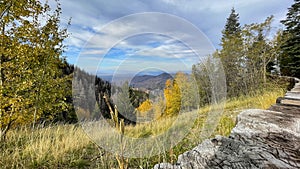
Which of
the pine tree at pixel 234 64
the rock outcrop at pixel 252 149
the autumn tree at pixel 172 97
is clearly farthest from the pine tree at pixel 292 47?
the rock outcrop at pixel 252 149

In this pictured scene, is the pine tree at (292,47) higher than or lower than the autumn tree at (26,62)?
higher

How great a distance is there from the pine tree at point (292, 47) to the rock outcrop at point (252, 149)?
1804 cm

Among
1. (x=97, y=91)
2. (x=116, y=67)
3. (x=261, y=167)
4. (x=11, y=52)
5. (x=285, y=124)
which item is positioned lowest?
(x=261, y=167)

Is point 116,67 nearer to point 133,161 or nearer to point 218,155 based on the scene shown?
point 133,161

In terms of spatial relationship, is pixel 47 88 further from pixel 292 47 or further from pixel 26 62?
pixel 292 47

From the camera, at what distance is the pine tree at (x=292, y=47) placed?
15458 millimetres

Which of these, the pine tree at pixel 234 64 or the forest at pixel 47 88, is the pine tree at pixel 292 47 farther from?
the forest at pixel 47 88

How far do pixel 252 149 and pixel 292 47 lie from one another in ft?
67.1

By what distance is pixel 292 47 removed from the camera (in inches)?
630

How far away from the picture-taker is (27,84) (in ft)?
11.6

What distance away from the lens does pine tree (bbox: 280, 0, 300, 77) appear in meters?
15.5

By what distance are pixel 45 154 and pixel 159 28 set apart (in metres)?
2.37

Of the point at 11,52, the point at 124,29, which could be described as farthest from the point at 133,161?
the point at 11,52

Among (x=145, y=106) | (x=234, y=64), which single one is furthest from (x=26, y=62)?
(x=234, y=64)
